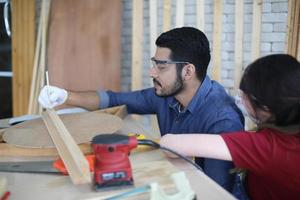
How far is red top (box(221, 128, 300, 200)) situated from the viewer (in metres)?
1.03

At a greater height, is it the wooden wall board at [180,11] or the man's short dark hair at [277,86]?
the wooden wall board at [180,11]

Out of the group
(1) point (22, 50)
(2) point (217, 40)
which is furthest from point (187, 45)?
(1) point (22, 50)

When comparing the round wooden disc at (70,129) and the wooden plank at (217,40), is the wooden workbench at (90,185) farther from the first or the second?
the wooden plank at (217,40)

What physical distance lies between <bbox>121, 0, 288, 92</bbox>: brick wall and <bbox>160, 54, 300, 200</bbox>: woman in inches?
68.9

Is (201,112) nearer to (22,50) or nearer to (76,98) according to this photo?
(76,98)

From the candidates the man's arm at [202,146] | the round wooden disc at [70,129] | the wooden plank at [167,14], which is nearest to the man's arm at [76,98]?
the round wooden disc at [70,129]

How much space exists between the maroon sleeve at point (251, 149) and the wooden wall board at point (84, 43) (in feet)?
6.36

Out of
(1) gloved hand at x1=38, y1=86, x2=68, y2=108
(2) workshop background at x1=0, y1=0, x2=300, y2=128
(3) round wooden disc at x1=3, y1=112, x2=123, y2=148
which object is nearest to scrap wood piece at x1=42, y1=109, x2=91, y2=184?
(3) round wooden disc at x1=3, y1=112, x2=123, y2=148

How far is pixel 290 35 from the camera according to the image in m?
2.63

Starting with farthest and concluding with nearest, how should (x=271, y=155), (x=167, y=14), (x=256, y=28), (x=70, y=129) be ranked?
(x=167, y=14)
(x=256, y=28)
(x=70, y=129)
(x=271, y=155)

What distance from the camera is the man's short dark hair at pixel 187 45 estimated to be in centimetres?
157

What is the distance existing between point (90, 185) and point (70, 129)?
443 mm

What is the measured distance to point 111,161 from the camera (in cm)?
93

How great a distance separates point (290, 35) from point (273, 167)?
6.05 ft
